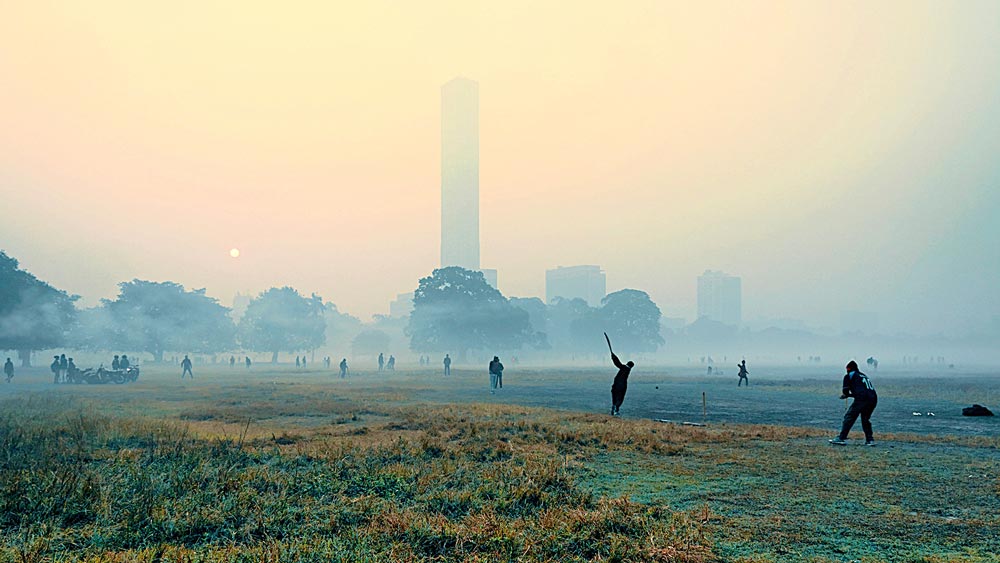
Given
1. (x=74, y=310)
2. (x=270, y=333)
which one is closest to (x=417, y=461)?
(x=74, y=310)

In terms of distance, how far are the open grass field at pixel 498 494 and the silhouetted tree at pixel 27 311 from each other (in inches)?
2545

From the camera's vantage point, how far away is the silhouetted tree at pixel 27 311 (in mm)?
70250

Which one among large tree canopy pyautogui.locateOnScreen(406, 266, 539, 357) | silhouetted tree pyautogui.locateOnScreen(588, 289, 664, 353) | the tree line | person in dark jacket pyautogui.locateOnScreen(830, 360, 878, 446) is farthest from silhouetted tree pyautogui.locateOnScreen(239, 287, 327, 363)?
person in dark jacket pyautogui.locateOnScreen(830, 360, 878, 446)

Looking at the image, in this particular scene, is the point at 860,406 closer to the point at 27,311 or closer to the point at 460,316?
the point at 27,311

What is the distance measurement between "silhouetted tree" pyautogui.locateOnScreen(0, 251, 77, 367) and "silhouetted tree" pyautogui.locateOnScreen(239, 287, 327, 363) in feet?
132

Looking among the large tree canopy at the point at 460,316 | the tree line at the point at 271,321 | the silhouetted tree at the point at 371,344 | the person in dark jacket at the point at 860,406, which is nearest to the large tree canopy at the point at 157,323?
the tree line at the point at 271,321

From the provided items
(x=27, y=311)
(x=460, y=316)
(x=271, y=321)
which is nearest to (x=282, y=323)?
(x=271, y=321)

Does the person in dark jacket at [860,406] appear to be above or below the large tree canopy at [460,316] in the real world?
below

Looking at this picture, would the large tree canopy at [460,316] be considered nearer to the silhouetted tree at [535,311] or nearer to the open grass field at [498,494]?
the silhouetted tree at [535,311]

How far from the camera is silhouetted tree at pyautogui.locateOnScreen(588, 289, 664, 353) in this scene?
454 ft

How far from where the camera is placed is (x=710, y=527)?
816cm

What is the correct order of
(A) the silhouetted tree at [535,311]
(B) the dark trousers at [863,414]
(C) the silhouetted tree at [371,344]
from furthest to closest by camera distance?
(C) the silhouetted tree at [371,344] → (A) the silhouetted tree at [535,311] → (B) the dark trousers at [863,414]

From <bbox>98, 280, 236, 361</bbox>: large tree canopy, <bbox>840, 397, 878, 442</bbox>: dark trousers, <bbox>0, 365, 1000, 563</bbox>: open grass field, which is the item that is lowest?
<bbox>0, 365, 1000, 563</bbox>: open grass field

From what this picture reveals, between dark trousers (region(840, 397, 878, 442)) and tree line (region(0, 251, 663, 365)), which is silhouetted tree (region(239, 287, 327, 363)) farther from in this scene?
dark trousers (region(840, 397, 878, 442))
